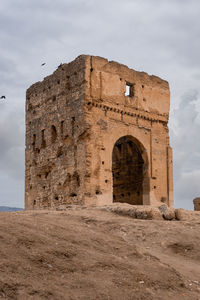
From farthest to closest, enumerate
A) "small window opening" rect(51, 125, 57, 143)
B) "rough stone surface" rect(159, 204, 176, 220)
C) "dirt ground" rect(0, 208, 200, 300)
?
"small window opening" rect(51, 125, 57, 143), "rough stone surface" rect(159, 204, 176, 220), "dirt ground" rect(0, 208, 200, 300)

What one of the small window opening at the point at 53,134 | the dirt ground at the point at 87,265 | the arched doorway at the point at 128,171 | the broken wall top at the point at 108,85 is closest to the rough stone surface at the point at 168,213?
the dirt ground at the point at 87,265

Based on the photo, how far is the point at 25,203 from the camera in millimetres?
20219

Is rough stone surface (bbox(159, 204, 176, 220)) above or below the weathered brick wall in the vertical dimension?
below

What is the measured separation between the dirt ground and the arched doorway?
10.9 metres

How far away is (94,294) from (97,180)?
11.9 m

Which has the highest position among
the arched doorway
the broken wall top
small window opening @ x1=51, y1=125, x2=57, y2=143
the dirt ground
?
the broken wall top

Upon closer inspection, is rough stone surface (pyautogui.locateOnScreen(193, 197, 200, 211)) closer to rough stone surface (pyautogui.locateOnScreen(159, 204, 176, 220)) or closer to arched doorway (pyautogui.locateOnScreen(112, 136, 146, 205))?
arched doorway (pyautogui.locateOnScreen(112, 136, 146, 205))

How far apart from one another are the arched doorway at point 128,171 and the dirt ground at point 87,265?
1091cm

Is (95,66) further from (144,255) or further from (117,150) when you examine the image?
(144,255)

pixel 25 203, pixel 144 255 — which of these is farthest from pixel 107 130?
pixel 144 255

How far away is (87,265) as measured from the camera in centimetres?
609

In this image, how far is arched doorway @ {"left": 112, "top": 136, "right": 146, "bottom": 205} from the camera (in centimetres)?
1967

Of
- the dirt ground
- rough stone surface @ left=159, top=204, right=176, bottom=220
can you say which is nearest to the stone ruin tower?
rough stone surface @ left=159, top=204, right=176, bottom=220

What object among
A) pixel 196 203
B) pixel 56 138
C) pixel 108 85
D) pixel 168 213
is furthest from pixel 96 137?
pixel 168 213
